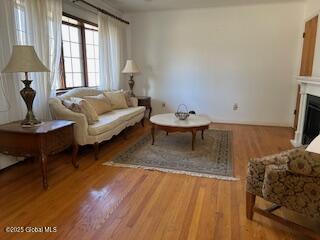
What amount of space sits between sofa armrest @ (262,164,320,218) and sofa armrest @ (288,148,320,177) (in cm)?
5

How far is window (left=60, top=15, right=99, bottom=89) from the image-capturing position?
13.5 ft

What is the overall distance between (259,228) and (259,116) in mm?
3831

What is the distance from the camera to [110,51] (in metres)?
4.95

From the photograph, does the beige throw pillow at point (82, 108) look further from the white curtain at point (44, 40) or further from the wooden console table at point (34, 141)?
the wooden console table at point (34, 141)

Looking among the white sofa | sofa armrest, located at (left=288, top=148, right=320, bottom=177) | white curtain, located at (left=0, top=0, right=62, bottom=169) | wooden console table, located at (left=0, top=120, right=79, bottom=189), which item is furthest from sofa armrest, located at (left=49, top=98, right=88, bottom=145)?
sofa armrest, located at (left=288, top=148, right=320, bottom=177)

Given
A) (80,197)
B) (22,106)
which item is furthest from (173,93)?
(80,197)

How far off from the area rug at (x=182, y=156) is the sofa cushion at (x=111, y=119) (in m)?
0.43

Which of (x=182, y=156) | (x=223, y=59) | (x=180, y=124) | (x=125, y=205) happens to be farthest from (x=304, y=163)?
(x=223, y=59)

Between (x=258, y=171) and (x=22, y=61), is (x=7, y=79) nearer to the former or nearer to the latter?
(x=22, y=61)

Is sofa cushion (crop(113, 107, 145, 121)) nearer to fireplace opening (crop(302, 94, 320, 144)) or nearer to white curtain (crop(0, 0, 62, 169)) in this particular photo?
white curtain (crop(0, 0, 62, 169))

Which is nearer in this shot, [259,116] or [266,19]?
[266,19]

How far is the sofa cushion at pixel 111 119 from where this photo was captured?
3137mm

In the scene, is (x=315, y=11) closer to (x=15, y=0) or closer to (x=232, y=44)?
(x=232, y=44)

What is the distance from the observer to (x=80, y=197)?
7.46 feet
